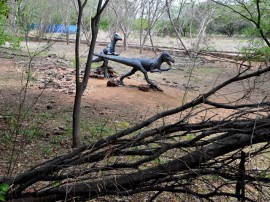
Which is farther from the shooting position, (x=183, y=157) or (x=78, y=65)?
(x=78, y=65)

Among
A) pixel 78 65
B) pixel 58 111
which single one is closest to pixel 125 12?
pixel 58 111

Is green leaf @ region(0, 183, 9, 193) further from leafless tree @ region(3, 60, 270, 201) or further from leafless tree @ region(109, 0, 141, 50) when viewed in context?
leafless tree @ region(109, 0, 141, 50)

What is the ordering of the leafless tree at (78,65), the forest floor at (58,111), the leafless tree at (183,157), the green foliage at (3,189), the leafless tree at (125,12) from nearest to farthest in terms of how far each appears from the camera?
the leafless tree at (183,157)
the green foliage at (3,189)
the forest floor at (58,111)
the leafless tree at (78,65)
the leafless tree at (125,12)

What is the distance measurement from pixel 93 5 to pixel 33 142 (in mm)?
23880

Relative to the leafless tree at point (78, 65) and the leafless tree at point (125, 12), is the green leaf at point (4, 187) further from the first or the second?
the leafless tree at point (125, 12)

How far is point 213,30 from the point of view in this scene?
30.9 m

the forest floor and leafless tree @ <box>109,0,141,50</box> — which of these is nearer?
the forest floor

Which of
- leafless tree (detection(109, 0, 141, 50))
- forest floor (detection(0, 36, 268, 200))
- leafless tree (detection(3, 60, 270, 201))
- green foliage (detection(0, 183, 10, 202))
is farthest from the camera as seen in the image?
leafless tree (detection(109, 0, 141, 50))

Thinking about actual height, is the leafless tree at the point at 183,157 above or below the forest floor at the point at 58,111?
above

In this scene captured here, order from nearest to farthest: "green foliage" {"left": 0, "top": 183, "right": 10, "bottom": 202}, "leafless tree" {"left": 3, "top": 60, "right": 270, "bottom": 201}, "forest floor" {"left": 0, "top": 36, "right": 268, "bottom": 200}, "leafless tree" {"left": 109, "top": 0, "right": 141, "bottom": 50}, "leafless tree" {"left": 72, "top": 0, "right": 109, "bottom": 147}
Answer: "leafless tree" {"left": 3, "top": 60, "right": 270, "bottom": 201} < "green foliage" {"left": 0, "top": 183, "right": 10, "bottom": 202} < "forest floor" {"left": 0, "top": 36, "right": 268, "bottom": 200} < "leafless tree" {"left": 72, "top": 0, "right": 109, "bottom": 147} < "leafless tree" {"left": 109, "top": 0, "right": 141, "bottom": 50}

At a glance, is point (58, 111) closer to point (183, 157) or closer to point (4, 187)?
point (4, 187)

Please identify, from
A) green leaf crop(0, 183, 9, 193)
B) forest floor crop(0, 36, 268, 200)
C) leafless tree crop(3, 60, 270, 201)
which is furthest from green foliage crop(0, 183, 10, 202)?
forest floor crop(0, 36, 268, 200)

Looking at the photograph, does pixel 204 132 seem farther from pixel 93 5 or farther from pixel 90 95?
pixel 93 5

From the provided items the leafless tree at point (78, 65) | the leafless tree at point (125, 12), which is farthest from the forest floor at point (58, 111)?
the leafless tree at point (125, 12)
